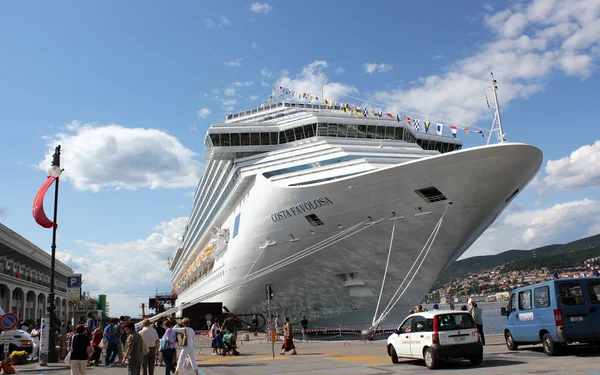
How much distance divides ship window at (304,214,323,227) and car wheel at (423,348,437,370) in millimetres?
9869

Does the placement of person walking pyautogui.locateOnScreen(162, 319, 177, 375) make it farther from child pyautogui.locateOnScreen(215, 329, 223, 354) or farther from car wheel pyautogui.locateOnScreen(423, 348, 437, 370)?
Result: child pyautogui.locateOnScreen(215, 329, 223, 354)

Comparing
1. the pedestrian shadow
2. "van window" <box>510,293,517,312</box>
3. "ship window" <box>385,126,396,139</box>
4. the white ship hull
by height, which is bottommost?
the pedestrian shadow

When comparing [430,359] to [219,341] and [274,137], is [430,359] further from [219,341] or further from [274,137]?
[274,137]

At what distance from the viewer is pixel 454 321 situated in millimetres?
10133

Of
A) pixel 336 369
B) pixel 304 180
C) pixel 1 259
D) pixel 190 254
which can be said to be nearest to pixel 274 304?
pixel 304 180

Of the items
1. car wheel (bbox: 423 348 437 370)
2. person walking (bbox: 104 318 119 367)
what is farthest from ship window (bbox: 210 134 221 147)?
car wheel (bbox: 423 348 437 370)

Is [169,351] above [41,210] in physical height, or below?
below

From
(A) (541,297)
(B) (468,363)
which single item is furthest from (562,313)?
(B) (468,363)

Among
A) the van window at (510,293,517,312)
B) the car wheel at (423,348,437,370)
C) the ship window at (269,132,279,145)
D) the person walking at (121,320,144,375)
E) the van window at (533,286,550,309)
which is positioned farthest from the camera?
the ship window at (269,132,279,145)

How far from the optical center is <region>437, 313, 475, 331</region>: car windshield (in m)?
10.00

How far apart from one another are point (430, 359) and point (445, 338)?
0.51 metres

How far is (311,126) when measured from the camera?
25500 millimetres

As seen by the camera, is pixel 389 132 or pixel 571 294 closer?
pixel 571 294

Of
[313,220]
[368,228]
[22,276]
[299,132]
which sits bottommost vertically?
[368,228]
